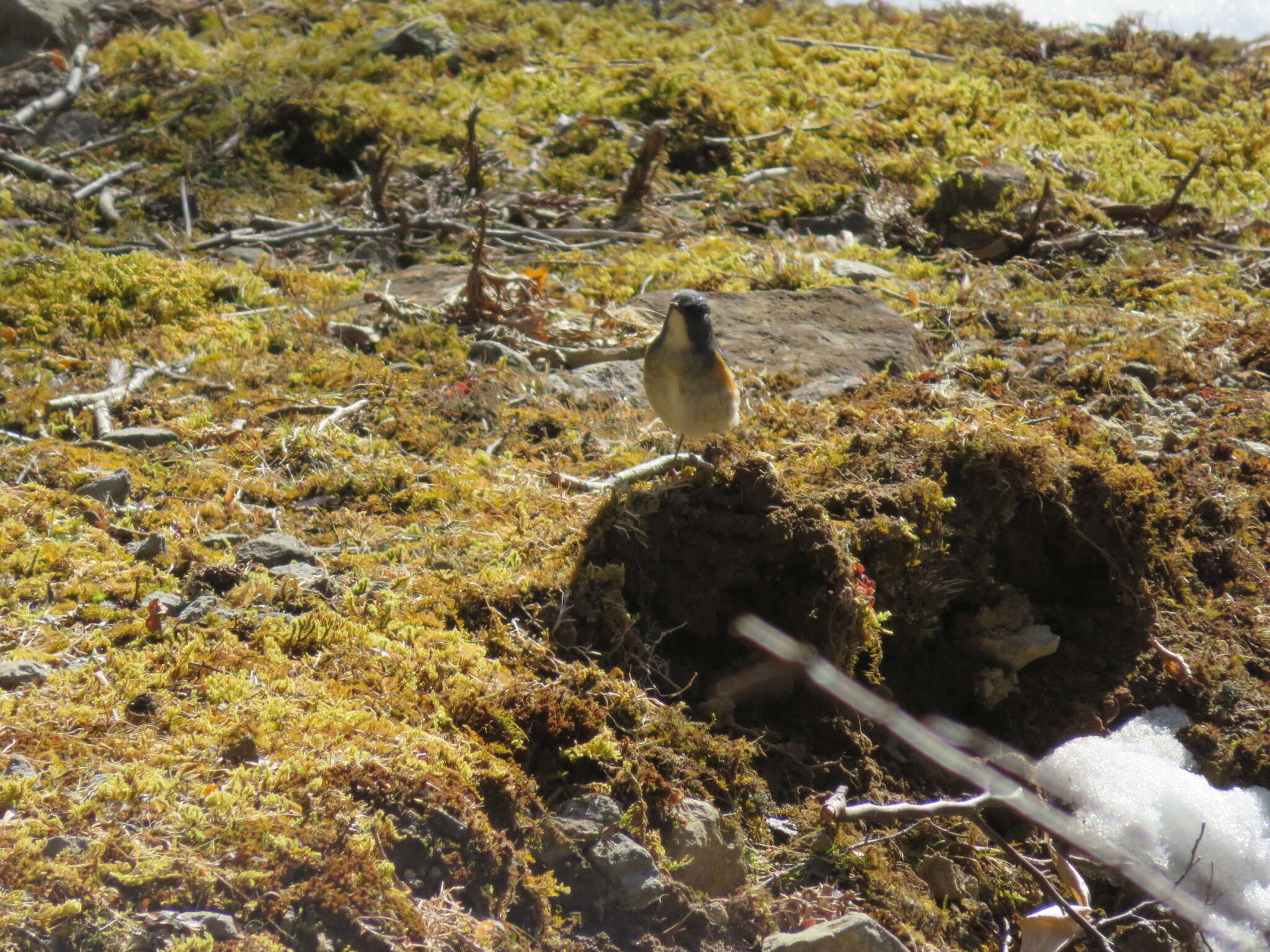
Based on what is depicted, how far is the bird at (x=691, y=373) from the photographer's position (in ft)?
15.4

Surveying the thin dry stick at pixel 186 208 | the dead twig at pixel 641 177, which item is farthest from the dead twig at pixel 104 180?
the dead twig at pixel 641 177

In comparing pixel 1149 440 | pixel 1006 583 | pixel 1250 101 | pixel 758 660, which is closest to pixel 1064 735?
pixel 1006 583

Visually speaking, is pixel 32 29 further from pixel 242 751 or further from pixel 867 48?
pixel 242 751

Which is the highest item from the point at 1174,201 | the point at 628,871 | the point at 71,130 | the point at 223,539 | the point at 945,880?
the point at 1174,201

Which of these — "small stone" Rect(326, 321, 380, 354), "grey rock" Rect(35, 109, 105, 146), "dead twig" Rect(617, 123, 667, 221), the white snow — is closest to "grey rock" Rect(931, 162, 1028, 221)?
"dead twig" Rect(617, 123, 667, 221)

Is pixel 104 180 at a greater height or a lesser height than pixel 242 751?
greater

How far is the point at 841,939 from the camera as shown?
300 centimetres

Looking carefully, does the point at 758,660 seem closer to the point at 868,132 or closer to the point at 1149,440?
the point at 1149,440

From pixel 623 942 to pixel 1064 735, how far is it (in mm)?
2444

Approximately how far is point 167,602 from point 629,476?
195 cm

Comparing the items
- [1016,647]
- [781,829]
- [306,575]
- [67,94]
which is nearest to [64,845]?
[306,575]

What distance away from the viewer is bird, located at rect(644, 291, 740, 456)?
15.4 ft

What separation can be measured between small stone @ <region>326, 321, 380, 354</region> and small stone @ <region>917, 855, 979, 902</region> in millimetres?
4607

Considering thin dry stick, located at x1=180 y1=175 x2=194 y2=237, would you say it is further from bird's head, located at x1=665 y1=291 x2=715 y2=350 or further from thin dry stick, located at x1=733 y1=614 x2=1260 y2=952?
thin dry stick, located at x1=733 y1=614 x2=1260 y2=952
